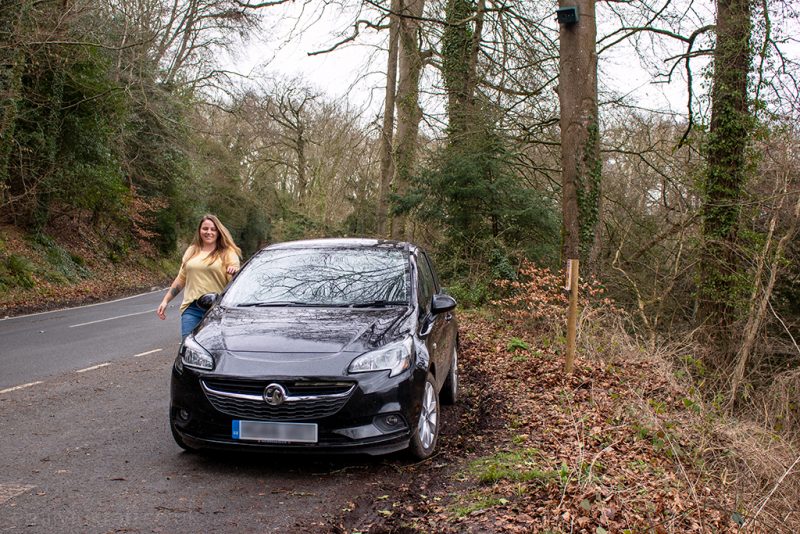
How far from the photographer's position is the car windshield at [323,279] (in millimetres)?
5855

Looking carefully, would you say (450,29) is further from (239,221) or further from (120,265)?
(239,221)

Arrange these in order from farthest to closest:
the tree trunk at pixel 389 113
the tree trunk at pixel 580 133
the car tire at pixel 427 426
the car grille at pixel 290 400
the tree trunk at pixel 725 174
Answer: the tree trunk at pixel 389 113
the tree trunk at pixel 725 174
the tree trunk at pixel 580 133
the car tire at pixel 427 426
the car grille at pixel 290 400

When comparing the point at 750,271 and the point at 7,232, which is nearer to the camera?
the point at 750,271

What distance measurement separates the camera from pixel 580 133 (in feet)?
38.5

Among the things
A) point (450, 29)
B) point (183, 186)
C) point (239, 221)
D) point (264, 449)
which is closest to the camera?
point (264, 449)

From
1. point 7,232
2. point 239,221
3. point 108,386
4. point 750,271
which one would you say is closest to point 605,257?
point 750,271

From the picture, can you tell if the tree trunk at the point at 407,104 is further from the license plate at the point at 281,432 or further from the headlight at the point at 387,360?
the license plate at the point at 281,432

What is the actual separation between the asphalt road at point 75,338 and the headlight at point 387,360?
506 centimetres

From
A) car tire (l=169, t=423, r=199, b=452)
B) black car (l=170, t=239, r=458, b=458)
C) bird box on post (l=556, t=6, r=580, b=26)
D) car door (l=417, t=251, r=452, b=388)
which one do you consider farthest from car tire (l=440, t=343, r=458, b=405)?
bird box on post (l=556, t=6, r=580, b=26)

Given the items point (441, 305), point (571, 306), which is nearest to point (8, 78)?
point (441, 305)

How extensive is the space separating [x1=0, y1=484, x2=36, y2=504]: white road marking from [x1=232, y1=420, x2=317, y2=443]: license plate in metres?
1.46

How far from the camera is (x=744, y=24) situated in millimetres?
12758

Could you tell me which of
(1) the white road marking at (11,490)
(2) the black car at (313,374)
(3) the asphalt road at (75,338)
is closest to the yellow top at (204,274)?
(2) the black car at (313,374)

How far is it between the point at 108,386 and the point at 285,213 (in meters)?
38.4
